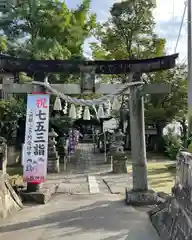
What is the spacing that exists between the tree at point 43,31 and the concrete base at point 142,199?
9.96 metres

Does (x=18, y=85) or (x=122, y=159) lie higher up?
(x=18, y=85)

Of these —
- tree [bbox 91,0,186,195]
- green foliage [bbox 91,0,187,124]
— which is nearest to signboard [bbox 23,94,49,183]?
tree [bbox 91,0,186,195]

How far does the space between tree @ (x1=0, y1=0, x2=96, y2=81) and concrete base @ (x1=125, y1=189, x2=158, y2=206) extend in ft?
32.7

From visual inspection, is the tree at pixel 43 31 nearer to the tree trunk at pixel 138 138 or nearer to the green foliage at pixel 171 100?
the green foliage at pixel 171 100

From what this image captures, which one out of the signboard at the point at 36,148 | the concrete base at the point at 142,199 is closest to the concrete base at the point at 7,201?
the signboard at the point at 36,148

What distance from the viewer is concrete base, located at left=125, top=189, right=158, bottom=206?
6930 mm

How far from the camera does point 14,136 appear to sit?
1664 centimetres

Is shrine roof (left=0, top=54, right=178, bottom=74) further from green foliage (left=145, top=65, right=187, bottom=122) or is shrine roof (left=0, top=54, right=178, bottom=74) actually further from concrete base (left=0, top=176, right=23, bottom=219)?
green foliage (left=145, top=65, right=187, bottom=122)

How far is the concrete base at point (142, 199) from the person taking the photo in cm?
693

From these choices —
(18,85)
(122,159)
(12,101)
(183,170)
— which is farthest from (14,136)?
(183,170)

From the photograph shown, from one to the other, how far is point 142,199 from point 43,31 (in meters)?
12.9

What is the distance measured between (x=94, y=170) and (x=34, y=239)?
8.81 metres

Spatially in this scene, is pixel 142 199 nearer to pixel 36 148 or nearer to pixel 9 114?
pixel 36 148

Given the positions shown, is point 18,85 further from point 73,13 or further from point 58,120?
point 73,13
